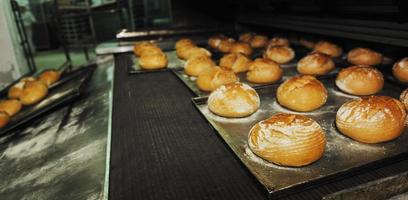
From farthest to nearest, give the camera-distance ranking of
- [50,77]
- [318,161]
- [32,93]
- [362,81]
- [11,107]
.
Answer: [50,77] < [32,93] < [11,107] < [362,81] < [318,161]

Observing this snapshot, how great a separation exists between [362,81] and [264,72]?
0.58 metres

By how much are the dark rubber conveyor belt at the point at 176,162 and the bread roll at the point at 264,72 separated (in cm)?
55

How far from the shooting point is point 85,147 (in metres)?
1.55

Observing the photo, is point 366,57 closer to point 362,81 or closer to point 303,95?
point 362,81

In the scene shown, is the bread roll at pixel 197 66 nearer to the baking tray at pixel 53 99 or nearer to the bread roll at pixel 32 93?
the baking tray at pixel 53 99

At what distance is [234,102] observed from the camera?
4.53ft

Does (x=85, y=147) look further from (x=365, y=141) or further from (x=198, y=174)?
(x=365, y=141)

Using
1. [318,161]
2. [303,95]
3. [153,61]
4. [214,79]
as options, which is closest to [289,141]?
[318,161]

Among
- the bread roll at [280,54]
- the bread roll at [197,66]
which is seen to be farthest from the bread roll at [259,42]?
the bread roll at [197,66]

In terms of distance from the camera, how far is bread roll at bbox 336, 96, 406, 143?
42.1 inches

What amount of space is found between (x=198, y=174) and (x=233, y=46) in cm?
207

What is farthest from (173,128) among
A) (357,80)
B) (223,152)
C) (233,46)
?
(233,46)

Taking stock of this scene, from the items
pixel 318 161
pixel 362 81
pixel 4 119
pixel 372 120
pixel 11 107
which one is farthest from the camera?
pixel 11 107

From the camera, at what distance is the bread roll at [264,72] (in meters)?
1.89
